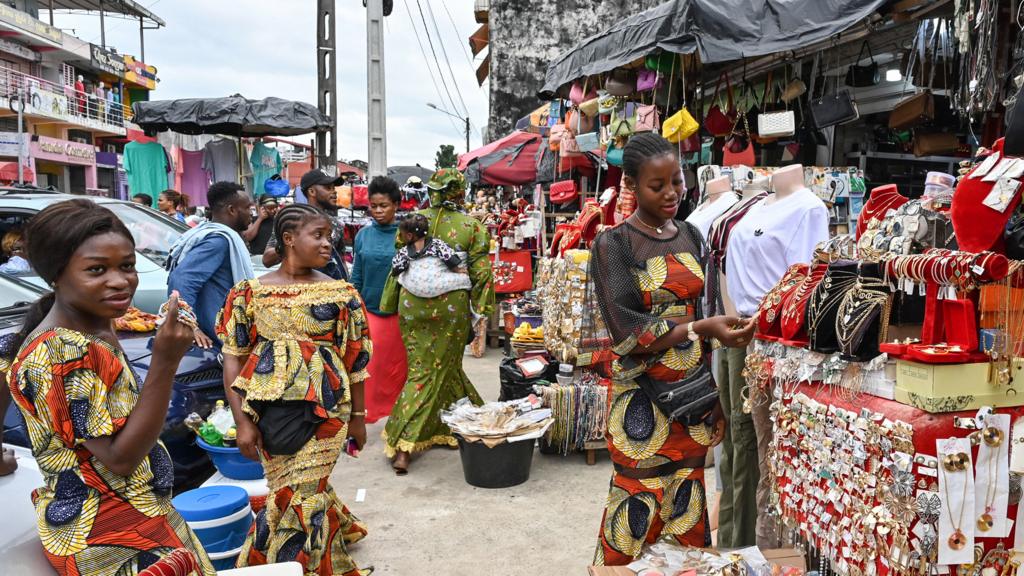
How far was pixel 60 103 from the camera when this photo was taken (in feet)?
81.2

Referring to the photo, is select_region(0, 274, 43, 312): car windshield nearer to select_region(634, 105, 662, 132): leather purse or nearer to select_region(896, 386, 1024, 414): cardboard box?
select_region(896, 386, 1024, 414): cardboard box

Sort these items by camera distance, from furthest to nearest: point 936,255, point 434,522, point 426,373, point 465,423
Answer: point 426,373, point 465,423, point 434,522, point 936,255

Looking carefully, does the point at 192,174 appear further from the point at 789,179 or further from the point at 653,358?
the point at 653,358

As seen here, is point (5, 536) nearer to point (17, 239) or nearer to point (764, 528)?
point (764, 528)

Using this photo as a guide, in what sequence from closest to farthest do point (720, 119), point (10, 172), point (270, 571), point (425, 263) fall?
point (270, 571)
point (425, 263)
point (720, 119)
point (10, 172)

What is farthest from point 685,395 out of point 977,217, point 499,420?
point 499,420

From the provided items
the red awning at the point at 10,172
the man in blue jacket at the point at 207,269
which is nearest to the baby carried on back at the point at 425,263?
the man in blue jacket at the point at 207,269

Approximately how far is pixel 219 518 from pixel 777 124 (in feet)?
14.6

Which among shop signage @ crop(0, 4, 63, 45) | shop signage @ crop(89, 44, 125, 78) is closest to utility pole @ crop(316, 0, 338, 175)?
shop signage @ crop(0, 4, 63, 45)

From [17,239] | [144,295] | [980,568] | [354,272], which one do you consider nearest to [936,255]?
[980,568]

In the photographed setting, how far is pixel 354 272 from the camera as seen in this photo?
18.8 feet

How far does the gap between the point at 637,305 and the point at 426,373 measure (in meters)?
2.87

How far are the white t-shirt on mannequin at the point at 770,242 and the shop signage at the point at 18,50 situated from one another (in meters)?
29.8

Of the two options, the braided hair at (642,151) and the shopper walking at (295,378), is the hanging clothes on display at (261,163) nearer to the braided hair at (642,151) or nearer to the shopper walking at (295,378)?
the shopper walking at (295,378)
